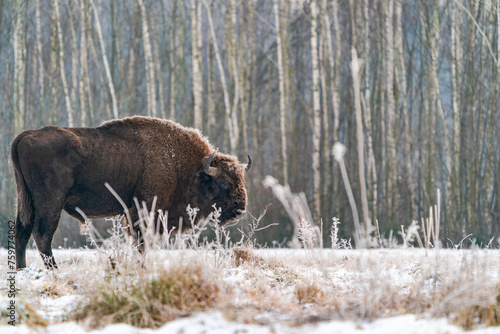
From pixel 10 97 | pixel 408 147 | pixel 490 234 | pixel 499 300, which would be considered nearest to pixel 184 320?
pixel 499 300

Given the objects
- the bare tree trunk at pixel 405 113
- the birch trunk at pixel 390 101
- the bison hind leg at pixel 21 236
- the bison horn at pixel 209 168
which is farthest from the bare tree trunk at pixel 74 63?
the bison hind leg at pixel 21 236

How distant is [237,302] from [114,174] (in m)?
3.51

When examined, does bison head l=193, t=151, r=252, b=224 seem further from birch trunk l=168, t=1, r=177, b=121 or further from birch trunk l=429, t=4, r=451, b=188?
birch trunk l=429, t=4, r=451, b=188

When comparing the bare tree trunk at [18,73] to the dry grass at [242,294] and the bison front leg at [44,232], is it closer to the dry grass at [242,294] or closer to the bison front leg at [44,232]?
the bison front leg at [44,232]

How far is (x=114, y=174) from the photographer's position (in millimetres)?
7309

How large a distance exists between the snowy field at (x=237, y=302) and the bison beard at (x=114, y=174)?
→ 152 cm

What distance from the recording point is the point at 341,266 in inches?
276

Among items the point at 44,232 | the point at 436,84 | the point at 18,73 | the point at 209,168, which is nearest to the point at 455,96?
the point at 436,84

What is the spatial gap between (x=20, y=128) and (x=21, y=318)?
42.1ft

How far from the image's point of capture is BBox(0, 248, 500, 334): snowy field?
3814mm

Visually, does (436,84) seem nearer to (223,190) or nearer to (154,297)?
(223,190)

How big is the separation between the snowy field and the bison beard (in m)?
1.52

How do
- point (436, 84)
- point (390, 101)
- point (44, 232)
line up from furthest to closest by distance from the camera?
1. point (390, 101)
2. point (436, 84)
3. point (44, 232)

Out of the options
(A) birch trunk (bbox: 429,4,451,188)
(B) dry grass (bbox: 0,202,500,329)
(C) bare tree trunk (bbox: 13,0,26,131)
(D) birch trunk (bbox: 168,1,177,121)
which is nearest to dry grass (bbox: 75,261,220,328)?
(B) dry grass (bbox: 0,202,500,329)
